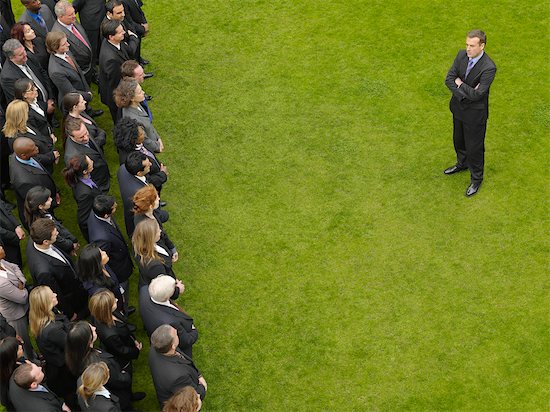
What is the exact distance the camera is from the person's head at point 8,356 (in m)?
5.98

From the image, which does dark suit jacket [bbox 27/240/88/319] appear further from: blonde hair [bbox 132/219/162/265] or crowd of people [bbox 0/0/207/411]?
blonde hair [bbox 132/219/162/265]

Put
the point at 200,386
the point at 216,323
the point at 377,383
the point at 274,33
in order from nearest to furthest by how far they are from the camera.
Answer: the point at 200,386
the point at 377,383
the point at 216,323
the point at 274,33

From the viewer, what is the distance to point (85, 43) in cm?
966

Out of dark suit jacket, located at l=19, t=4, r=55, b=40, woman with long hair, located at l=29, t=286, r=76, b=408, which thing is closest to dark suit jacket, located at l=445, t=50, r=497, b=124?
woman with long hair, located at l=29, t=286, r=76, b=408

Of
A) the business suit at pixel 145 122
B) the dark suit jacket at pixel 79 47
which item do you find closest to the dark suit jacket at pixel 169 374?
the business suit at pixel 145 122

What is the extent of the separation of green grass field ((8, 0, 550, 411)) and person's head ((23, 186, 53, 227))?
175cm

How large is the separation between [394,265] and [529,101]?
329 centimetres

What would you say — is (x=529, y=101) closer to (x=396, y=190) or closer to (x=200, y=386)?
(x=396, y=190)

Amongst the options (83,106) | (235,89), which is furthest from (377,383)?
(235,89)

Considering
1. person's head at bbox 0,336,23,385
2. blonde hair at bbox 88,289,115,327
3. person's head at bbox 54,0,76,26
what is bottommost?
person's head at bbox 0,336,23,385

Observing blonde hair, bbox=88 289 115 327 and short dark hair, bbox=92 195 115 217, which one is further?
short dark hair, bbox=92 195 115 217

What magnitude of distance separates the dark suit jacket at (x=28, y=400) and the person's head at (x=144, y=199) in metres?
1.98

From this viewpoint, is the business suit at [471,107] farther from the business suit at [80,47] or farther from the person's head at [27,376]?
the person's head at [27,376]

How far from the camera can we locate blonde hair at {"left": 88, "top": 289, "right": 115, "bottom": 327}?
6.38 m
